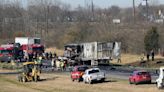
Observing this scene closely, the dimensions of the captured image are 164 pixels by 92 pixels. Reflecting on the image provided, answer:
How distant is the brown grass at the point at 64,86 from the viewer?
150 ft

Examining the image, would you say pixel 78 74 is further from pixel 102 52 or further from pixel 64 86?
pixel 102 52

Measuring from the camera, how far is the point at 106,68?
71938 millimetres

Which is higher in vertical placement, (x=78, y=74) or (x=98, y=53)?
(x=78, y=74)

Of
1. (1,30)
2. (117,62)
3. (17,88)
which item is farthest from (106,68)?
(1,30)

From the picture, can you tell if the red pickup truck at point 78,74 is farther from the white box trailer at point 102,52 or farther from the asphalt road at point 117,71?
the white box trailer at point 102,52

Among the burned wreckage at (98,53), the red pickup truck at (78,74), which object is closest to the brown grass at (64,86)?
the red pickup truck at (78,74)

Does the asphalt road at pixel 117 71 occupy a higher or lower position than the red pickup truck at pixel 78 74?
lower

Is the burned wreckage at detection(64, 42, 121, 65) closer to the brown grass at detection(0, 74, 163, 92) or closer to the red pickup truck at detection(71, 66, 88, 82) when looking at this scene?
the brown grass at detection(0, 74, 163, 92)

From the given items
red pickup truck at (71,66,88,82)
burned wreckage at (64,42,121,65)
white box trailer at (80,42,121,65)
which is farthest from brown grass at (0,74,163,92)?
burned wreckage at (64,42,121,65)

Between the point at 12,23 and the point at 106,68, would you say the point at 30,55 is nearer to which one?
the point at 106,68

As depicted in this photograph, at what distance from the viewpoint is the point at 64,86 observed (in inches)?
2068

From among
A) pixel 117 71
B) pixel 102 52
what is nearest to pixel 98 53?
pixel 102 52

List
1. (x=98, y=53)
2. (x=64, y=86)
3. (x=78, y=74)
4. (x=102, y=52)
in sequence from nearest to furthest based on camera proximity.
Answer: (x=64, y=86), (x=78, y=74), (x=98, y=53), (x=102, y=52)

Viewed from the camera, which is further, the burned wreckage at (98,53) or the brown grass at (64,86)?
the burned wreckage at (98,53)
